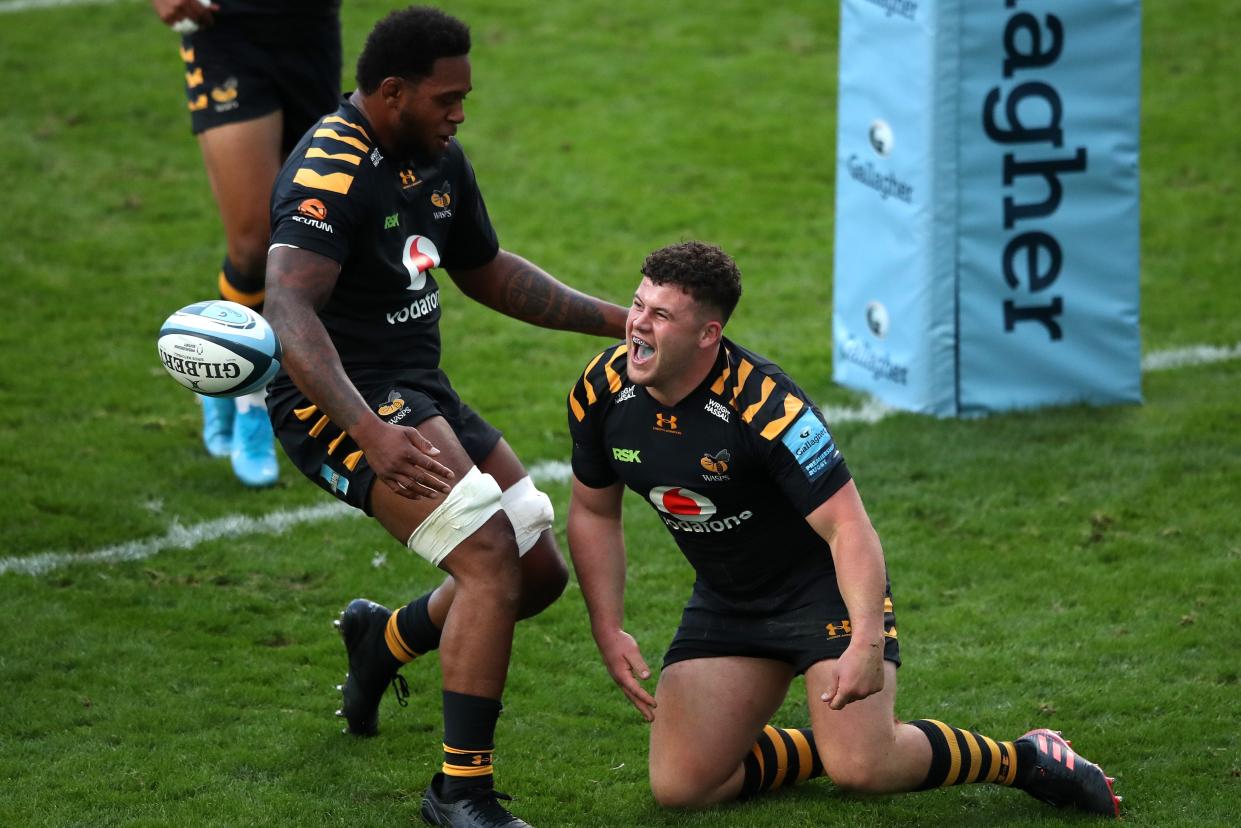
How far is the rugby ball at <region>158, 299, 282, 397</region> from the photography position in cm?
439

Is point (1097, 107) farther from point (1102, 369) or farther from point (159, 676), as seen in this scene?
point (159, 676)

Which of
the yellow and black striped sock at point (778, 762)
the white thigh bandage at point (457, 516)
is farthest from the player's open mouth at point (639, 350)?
the yellow and black striped sock at point (778, 762)

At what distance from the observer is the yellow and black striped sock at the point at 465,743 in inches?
179

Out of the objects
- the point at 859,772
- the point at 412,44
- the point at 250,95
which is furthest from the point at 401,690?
the point at 250,95

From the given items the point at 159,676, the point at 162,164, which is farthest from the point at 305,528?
the point at 162,164

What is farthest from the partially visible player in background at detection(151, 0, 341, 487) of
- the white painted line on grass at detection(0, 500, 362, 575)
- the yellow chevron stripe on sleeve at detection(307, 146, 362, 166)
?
the yellow chevron stripe on sleeve at detection(307, 146, 362, 166)

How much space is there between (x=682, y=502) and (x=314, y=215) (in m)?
1.33

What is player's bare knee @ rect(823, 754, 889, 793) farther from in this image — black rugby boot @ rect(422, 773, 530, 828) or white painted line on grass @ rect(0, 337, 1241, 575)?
white painted line on grass @ rect(0, 337, 1241, 575)

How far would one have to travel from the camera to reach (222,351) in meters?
4.38

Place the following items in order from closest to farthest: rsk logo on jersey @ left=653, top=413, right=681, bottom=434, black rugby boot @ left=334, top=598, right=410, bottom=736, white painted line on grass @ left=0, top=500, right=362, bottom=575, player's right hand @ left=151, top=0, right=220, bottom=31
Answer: rsk logo on jersey @ left=653, top=413, right=681, bottom=434, black rugby boot @ left=334, top=598, right=410, bottom=736, white painted line on grass @ left=0, top=500, right=362, bottom=575, player's right hand @ left=151, top=0, right=220, bottom=31

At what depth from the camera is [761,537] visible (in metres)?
4.80

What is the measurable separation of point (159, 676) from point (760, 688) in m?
2.11

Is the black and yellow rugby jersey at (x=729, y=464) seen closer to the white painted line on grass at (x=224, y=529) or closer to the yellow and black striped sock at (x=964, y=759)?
the yellow and black striped sock at (x=964, y=759)

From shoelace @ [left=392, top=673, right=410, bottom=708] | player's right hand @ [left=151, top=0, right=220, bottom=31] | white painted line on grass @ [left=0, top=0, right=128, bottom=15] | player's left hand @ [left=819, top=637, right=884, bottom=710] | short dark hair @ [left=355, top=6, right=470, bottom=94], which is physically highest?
white painted line on grass @ [left=0, top=0, right=128, bottom=15]
